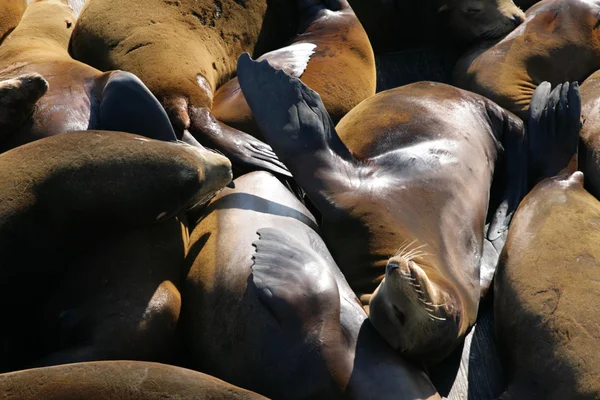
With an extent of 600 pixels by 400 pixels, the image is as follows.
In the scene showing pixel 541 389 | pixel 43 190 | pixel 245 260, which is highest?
pixel 43 190

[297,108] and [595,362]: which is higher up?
[297,108]

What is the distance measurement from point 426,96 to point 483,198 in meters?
0.63

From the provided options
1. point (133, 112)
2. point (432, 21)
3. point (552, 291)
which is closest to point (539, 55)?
point (432, 21)

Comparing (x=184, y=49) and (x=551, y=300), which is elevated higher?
(x=184, y=49)

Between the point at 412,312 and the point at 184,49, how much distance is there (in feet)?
6.33

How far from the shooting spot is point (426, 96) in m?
4.48

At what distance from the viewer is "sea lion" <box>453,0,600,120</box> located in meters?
5.20

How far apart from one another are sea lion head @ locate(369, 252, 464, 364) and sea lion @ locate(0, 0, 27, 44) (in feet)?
8.19

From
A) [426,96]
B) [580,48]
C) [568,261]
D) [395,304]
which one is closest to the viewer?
[395,304]

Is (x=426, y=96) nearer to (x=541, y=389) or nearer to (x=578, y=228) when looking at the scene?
(x=578, y=228)

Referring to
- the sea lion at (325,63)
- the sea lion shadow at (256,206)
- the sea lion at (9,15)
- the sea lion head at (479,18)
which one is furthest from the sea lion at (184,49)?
the sea lion head at (479,18)

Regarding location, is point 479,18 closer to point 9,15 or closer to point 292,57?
point 292,57

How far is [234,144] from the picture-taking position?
4051mm

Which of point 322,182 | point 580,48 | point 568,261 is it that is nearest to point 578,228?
point 568,261
